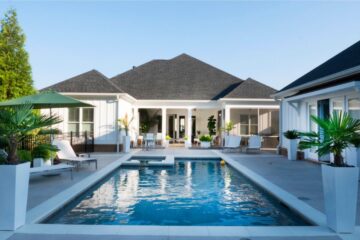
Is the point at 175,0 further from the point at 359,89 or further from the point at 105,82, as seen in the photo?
the point at 359,89

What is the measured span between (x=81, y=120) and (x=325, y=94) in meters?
13.4

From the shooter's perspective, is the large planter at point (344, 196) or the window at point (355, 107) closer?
the large planter at point (344, 196)

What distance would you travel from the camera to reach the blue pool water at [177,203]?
20.1 ft

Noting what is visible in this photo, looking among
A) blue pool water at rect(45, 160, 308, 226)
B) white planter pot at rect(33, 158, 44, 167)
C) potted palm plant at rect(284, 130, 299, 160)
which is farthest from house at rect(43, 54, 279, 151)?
blue pool water at rect(45, 160, 308, 226)

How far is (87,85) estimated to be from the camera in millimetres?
19062

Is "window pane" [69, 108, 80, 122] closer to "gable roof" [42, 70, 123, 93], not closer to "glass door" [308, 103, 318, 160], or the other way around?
"gable roof" [42, 70, 123, 93]

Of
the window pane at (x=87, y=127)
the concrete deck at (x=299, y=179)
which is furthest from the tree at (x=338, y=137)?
the window pane at (x=87, y=127)

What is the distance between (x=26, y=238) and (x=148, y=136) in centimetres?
1558

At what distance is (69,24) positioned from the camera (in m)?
18.8

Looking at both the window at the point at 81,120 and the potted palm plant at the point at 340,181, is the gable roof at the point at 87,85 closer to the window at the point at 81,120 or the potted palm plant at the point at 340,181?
the window at the point at 81,120

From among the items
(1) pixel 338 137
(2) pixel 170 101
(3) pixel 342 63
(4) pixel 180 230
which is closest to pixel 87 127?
(2) pixel 170 101

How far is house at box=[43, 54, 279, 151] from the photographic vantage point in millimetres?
18641

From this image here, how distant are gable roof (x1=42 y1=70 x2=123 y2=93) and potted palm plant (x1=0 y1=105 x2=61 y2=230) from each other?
13353 millimetres

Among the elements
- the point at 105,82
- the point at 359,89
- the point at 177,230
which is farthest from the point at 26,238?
the point at 105,82
